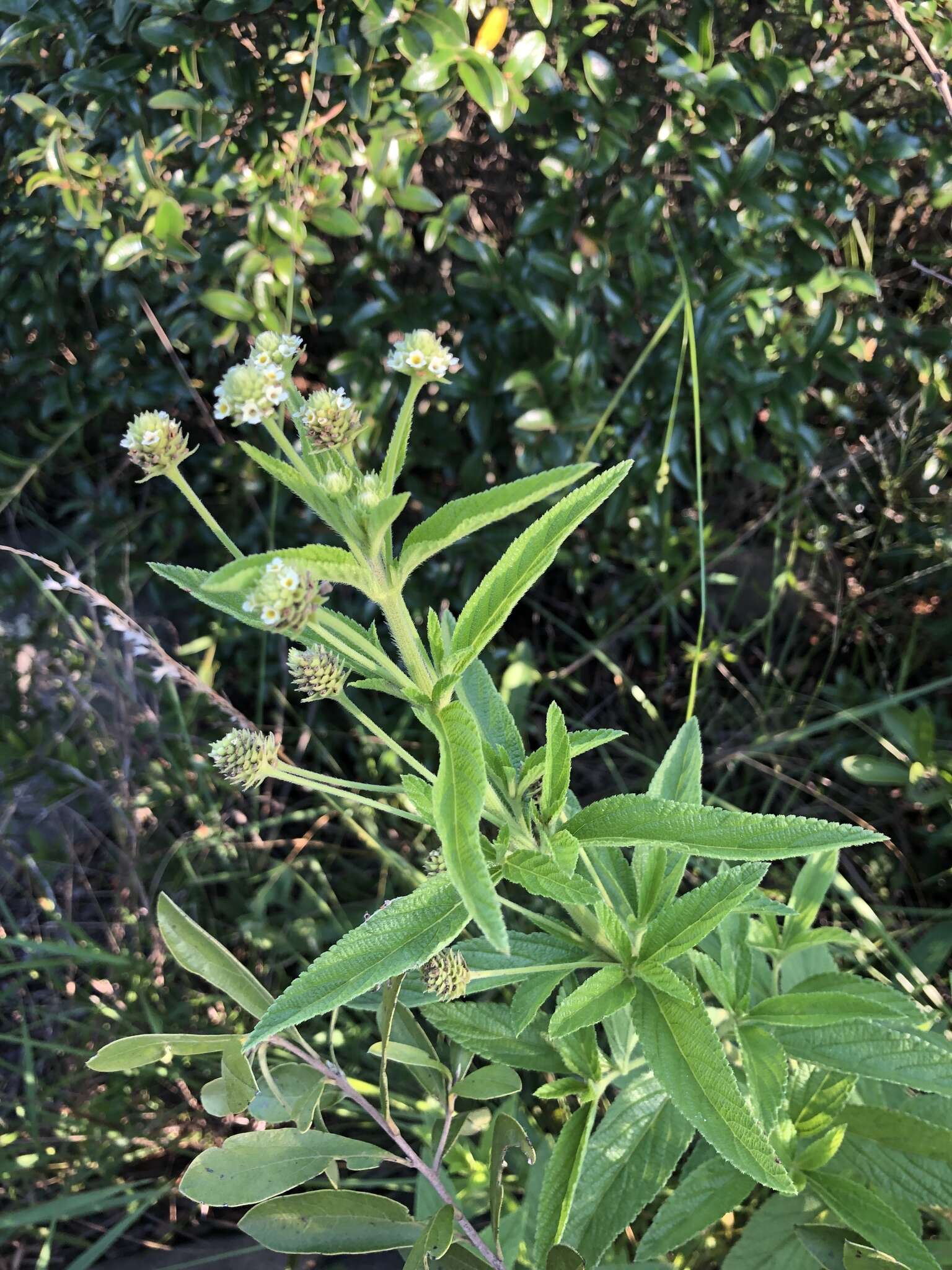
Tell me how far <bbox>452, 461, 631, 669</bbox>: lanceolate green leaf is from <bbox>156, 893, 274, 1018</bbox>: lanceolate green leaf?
434 millimetres

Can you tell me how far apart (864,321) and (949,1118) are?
4.49ft

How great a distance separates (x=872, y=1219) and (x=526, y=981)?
1.45ft

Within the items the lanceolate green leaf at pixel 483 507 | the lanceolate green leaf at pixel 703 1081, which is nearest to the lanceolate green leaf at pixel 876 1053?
the lanceolate green leaf at pixel 703 1081

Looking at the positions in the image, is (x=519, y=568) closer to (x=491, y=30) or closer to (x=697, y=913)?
(x=697, y=913)

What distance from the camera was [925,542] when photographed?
6.69 feet

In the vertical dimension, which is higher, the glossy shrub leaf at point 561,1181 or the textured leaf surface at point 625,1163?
the glossy shrub leaf at point 561,1181

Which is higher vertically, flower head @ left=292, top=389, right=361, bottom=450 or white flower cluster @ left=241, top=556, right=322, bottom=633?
flower head @ left=292, top=389, right=361, bottom=450

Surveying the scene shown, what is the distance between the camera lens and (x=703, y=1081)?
2.83ft

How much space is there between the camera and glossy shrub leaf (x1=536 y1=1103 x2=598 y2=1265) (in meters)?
0.96

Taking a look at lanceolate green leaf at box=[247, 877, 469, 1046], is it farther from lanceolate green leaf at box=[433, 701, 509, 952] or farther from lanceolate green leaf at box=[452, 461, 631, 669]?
lanceolate green leaf at box=[452, 461, 631, 669]

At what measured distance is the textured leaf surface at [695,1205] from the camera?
1075 mm

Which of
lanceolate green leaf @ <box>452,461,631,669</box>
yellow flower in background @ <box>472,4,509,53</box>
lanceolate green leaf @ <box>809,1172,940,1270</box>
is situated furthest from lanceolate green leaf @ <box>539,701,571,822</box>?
yellow flower in background @ <box>472,4,509,53</box>

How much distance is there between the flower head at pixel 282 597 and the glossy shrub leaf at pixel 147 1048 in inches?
17.4

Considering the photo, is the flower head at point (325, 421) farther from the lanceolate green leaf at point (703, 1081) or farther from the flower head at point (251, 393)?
the lanceolate green leaf at point (703, 1081)
